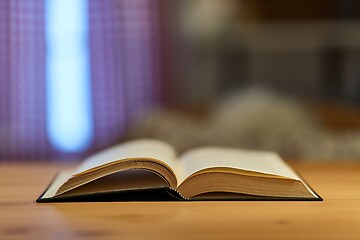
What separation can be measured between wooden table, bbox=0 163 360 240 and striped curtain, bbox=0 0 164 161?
7.94 ft

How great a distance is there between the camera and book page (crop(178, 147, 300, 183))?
3.10 ft

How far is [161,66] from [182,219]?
9.45ft

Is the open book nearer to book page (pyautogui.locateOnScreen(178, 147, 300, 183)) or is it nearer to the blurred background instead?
book page (pyautogui.locateOnScreen(178, 147, 300, 183))

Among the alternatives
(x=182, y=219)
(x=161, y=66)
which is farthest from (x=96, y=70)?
(x=182, y=219)

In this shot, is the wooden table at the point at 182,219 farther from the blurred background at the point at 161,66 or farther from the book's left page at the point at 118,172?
the blurred background at the point at 161,66

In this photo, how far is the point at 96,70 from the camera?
11.4 ft

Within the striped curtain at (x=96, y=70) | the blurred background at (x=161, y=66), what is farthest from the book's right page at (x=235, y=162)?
the striped curtain at (x=96, y=70)

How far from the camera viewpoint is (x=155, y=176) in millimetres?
981

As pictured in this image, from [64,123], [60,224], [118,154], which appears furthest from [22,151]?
[60,224]

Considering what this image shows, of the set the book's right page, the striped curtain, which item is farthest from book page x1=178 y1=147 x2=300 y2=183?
the striped curtain

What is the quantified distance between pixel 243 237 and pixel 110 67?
9.42 ft

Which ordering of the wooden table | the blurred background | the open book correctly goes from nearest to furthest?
the wooden table → the open book → the blurred background

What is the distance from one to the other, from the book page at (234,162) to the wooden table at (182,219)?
2.6 inches

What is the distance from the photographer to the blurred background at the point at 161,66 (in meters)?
3.33
